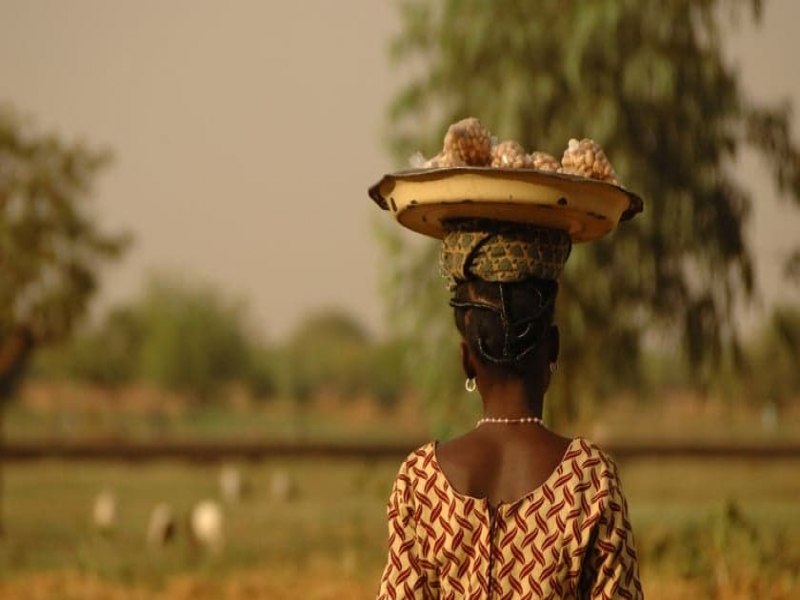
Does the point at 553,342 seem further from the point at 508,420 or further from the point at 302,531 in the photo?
the point at 302,531

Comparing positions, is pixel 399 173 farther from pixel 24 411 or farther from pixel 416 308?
pixel 24 411


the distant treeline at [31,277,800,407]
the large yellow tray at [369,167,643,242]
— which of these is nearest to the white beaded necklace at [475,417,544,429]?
the large yellow tray at [369,167,643,242]

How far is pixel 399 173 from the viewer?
3711 mm

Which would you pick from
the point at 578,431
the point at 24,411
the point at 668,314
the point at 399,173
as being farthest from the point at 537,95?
the point at 24,411

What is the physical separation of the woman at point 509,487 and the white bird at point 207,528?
1196 cm

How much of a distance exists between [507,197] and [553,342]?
1.25 ft

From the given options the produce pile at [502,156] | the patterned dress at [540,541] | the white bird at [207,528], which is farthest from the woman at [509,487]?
the white bird at [207,528]

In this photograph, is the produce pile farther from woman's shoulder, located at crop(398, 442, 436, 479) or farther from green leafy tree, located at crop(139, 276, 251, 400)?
green leafy tree, located at crop(139, 276, 251, 400)

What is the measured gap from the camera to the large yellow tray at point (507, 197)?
360 centimetres

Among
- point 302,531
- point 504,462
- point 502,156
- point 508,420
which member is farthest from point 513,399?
point 302,531

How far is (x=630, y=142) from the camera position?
47.8 ft

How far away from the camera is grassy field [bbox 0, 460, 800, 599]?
458 inches

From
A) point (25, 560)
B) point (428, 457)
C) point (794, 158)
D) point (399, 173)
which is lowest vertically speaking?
point (25, 560)

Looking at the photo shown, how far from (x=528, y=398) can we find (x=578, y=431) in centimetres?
1197
